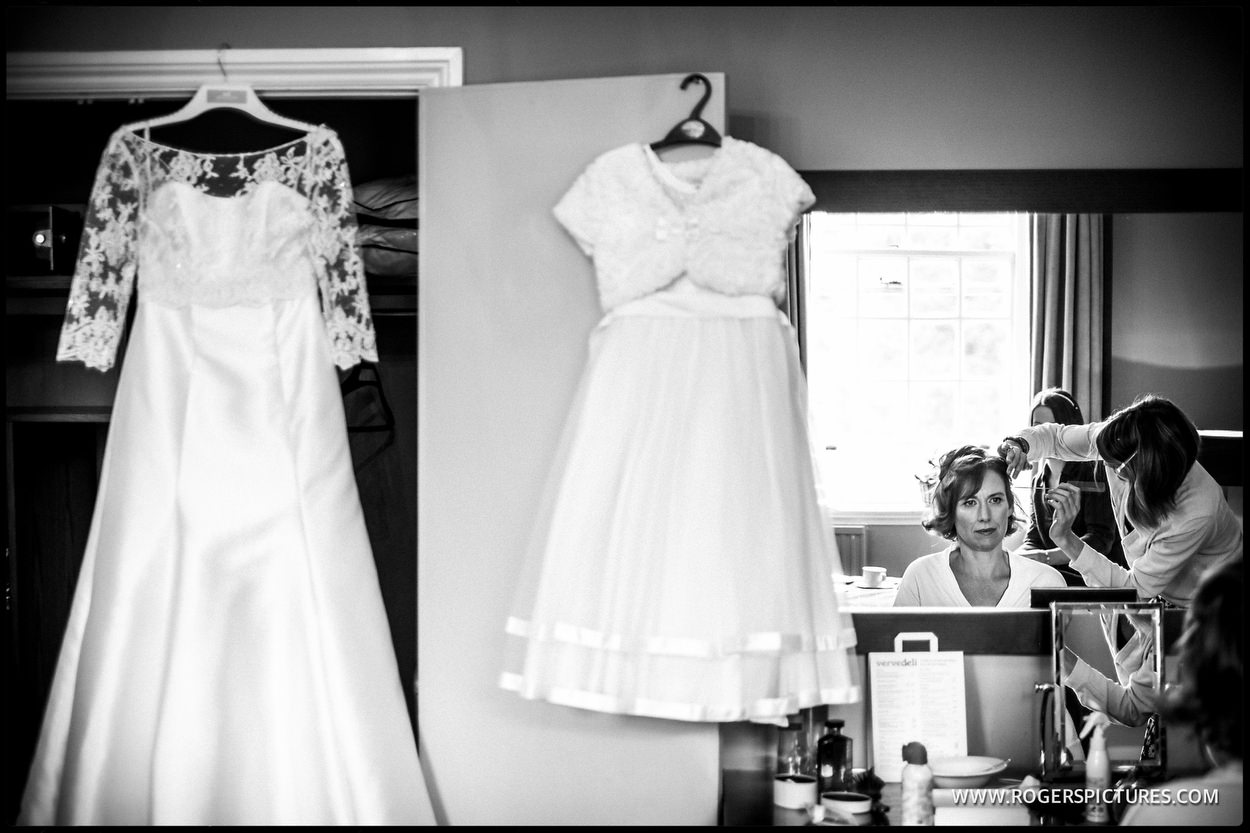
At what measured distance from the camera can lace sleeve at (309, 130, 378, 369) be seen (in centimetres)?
245

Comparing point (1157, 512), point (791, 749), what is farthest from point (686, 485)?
point (1157, 512)

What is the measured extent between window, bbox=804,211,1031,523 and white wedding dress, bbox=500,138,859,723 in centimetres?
197

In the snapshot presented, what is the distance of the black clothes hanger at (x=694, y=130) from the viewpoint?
231 cm

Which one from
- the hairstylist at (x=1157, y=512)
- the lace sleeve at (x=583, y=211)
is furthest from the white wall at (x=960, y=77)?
the hairstylist at (x=1157, y=512)

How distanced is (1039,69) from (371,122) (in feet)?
6.62

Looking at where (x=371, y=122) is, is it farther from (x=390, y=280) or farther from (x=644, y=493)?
(x=644, y=493)

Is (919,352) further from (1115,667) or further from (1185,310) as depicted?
(1115,667)

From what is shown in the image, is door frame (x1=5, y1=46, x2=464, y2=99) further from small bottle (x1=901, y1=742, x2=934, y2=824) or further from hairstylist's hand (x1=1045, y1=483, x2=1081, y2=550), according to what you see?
hairstylist's hand (x1=1045, y1=483, x2=1081, y2=550)

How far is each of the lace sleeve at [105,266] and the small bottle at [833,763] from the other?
1868 mm

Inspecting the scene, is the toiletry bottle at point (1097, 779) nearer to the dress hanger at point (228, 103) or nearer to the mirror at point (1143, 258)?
the mirror at point (1143, 258)

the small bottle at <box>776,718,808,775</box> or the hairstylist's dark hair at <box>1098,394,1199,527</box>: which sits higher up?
the hairstylist's dark hair at <box>1098,394,1199,527</box>

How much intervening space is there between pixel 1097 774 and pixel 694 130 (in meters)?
1.66

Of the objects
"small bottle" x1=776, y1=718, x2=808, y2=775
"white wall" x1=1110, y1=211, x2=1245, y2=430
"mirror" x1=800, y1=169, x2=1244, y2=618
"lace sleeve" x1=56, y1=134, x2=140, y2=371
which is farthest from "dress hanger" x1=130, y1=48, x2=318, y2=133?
"white wall" x1=1110, y1=211, x2=1245, y2=430

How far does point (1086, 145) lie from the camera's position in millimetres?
2518
